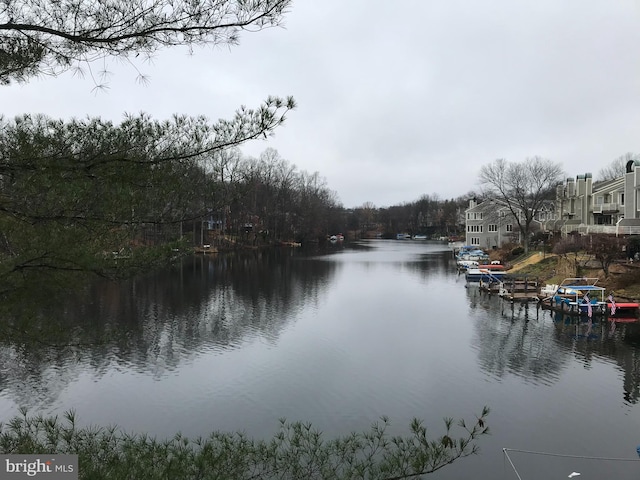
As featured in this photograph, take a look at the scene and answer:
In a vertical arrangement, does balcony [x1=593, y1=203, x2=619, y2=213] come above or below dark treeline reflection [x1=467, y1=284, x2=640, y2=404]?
above

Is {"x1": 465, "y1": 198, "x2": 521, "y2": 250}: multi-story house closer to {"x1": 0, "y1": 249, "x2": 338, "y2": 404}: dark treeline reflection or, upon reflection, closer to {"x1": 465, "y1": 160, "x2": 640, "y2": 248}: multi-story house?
{"x1": 465, "y1": 160, "x2": 640, "y2": 248}: multi-story house

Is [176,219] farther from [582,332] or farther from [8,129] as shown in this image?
[582,332]

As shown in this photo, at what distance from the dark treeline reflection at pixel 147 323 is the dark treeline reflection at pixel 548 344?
9.22 metres

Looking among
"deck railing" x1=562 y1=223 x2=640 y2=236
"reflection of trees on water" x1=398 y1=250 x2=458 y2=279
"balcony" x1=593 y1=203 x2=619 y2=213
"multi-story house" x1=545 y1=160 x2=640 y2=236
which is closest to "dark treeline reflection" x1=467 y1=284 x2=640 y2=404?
"deck railing" x1=562 y1=223 x2=640 y2=236

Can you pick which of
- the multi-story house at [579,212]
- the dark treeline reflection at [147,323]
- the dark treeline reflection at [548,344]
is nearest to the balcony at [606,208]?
the multi-story house at [579,212]

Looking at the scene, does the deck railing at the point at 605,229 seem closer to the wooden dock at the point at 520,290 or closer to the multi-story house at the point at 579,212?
the multi-story house at the point at 579,212

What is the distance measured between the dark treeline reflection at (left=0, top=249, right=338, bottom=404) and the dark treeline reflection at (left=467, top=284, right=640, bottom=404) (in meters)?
9.22

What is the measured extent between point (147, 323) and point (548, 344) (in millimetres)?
17688

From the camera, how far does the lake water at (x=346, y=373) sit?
1132cm

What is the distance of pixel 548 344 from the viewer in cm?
1956

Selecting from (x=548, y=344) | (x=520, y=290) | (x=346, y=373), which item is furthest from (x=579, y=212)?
(x=346, y=373)

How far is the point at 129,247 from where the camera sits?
6.74 metres

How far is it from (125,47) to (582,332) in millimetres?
22314

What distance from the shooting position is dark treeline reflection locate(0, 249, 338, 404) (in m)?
6.48
